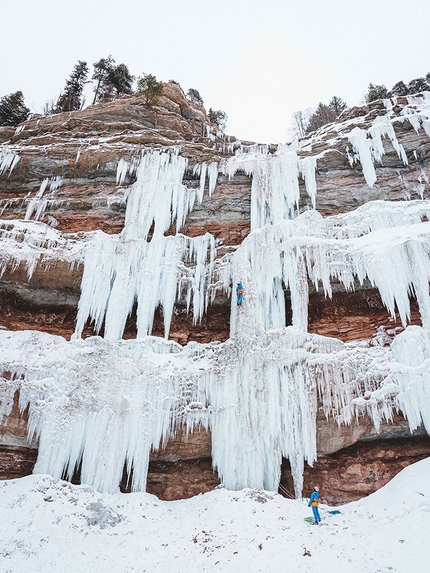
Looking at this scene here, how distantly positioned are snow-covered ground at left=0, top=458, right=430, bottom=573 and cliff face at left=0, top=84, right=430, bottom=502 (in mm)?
1269

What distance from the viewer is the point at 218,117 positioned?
3509cm

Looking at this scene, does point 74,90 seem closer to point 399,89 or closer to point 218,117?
point 218,117

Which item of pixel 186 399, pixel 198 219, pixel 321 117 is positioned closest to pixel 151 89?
pixel 198 219

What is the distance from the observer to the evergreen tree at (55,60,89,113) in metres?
31.6

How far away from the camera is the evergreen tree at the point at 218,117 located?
1369 inches

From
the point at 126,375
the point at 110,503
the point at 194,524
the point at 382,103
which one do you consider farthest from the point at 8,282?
the point at 382,103

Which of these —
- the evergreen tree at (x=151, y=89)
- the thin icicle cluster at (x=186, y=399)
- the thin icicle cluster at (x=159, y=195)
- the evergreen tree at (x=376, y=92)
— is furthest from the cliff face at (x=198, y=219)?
the evergreen tree at (x=376, y=92)

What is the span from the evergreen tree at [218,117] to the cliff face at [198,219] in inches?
630

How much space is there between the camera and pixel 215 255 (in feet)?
48.9

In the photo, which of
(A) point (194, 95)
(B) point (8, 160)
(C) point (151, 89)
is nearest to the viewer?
(B) point (8, 160)

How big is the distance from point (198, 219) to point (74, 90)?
23844 millimetres

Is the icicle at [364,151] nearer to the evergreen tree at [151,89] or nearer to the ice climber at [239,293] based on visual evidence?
the ice climber at [239,293]

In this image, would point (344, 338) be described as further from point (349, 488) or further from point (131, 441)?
point (131, 441)

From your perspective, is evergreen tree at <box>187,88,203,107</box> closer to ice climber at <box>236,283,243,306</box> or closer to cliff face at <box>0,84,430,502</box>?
cliff face at <box>0,84,430,502</box>
